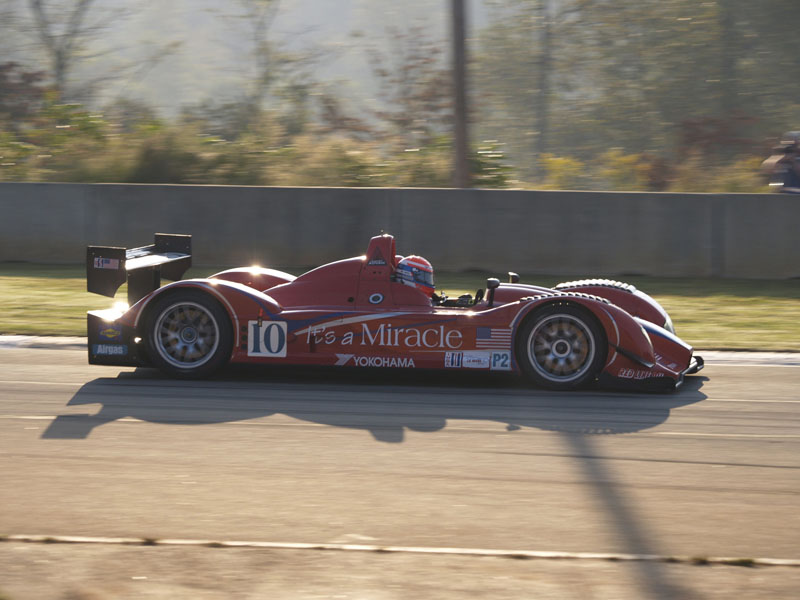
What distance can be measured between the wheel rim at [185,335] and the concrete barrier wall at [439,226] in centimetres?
724

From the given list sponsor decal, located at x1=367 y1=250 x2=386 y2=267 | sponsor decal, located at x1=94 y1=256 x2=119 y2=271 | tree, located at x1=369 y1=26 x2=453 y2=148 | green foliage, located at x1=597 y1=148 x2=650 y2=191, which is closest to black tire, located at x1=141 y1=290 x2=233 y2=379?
sponsor decal, located at x1=94 y1=256 x2=119 y2=271

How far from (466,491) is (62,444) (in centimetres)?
248

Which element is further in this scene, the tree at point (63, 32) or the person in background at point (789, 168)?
the tree at point (63, 32)

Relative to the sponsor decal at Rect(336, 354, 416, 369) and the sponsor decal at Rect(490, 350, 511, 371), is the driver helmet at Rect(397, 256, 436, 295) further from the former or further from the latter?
the sponsor decal at Rect(490, 350, 511, 371)

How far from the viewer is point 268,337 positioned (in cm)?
783

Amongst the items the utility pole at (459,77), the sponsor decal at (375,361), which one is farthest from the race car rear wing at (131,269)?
the utility pole at (459,77)

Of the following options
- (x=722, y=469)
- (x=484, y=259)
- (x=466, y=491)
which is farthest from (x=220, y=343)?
(x=484, y=259)

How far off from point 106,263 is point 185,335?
0.96 metres

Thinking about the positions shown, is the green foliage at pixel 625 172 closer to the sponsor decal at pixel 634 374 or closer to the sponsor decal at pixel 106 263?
the sponsor decal at pixel 634 374

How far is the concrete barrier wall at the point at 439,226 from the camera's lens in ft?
47.3

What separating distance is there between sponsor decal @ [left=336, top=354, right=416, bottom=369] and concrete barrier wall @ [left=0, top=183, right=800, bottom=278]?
7294 millimetres

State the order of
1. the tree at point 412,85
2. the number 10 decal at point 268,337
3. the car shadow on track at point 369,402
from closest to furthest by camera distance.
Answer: the car shadow on track at point 369,402 → the number 10 decal at point 268,337 → the tree at point 412,85

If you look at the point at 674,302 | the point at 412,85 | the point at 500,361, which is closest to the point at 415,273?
the point at 500,361

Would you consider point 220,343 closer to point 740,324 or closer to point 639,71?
point 740,324
